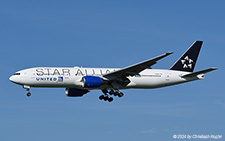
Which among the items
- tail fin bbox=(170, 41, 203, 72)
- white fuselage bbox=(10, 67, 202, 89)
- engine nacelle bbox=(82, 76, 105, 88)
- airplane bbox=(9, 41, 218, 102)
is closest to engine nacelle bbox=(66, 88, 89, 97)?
airplane bbox=(9, 41, 218, 102)

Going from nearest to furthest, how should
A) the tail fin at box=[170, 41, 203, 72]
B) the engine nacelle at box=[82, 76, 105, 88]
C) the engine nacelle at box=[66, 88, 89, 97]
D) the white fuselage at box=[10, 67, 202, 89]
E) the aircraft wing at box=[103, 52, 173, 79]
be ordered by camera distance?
the aircraft wing at box=[103, 52, 173, 79]
the engine nacelle at box=[82, 76, 105, 88]
the white fuselage at box=[10, 67, 202, 89]
the engine nacelle at box=[66, 88, 89, 97]
the tail fin at box=[170, 41, 203, 72]

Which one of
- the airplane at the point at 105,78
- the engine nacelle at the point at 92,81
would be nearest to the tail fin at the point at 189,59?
the airplane at the point at 105,78

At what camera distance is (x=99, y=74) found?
159ft

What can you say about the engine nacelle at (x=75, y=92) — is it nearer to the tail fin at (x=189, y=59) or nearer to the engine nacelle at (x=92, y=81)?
the engine nacelle at (x=92, y=81)

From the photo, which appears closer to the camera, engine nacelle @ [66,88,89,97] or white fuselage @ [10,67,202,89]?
white fuselage @ [10,67,202,89]

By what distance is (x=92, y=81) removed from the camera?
45719mm

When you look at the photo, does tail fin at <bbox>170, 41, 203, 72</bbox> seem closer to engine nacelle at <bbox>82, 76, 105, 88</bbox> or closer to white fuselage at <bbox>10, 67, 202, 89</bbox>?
white fuselage at <bbox>10, 67, 202, 89</bbox>

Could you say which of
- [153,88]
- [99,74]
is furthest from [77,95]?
[153,88]

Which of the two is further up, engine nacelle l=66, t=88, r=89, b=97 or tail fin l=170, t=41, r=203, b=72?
tail fin l=170, t=41, r=203, b=72

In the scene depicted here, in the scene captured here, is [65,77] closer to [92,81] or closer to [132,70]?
[92,81]

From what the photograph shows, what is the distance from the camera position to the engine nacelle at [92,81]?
4544 cm

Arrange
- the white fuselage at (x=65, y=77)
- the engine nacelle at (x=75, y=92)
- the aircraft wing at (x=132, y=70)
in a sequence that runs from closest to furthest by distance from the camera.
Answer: the aircraft wing at (x=132, y=70) < the white fuselage at (x=65, y=77) < the engine nacelle at (x=75, y=92)

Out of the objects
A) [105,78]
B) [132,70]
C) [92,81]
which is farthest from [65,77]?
[132,70]

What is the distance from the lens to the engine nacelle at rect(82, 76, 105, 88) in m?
45.4
